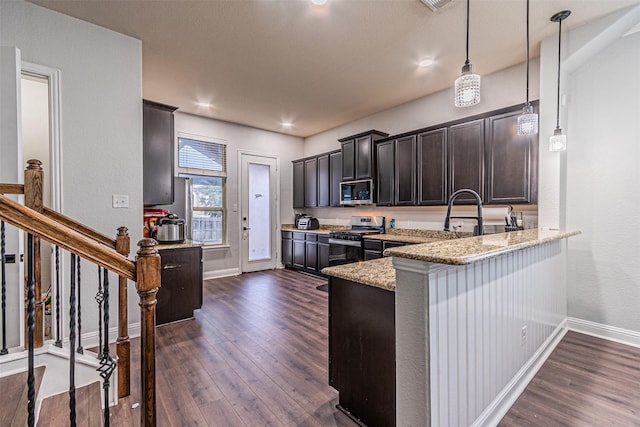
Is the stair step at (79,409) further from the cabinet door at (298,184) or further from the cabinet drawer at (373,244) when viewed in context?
the cabinet door at (298,184)

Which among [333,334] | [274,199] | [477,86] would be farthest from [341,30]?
[274,199]

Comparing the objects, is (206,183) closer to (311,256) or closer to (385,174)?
(311,256)

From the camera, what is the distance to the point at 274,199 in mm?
6137

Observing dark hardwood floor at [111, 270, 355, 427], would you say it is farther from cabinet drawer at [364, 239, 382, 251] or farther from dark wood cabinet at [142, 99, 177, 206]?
dark wood cabinet at [142, 99, 177, 206]

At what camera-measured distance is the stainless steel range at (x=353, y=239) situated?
4.47 m

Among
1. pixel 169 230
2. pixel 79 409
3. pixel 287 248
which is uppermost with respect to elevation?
pixel 169 230

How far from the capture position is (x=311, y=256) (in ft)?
17.8

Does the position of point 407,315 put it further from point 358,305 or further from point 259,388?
point 259,388

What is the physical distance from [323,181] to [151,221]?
3.03 m

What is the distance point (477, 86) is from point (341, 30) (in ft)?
4.92

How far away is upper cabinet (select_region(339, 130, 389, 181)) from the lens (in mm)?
4598

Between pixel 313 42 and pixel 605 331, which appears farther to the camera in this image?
pixel 313 42

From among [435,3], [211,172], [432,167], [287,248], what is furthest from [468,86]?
[287,248]

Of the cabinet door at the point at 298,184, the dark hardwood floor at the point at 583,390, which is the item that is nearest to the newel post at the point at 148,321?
the dark hardwood floor at the point at 583,390
